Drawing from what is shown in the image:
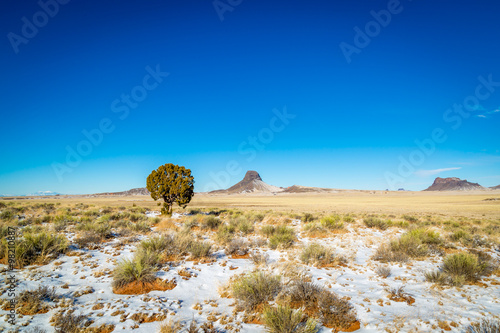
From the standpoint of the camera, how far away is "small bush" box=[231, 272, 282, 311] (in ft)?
16.3

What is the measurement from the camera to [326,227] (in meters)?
13.4

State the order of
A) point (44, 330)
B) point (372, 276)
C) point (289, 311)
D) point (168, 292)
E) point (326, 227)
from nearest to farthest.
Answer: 1. point (44, 330)
2. point (289, 311)
3. point (168, 292)
4. point (372, 276)
5. point (326, 227)

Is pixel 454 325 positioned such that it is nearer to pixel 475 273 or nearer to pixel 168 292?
pixel 475 273

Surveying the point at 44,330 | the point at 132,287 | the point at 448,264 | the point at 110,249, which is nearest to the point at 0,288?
the point at 44,330

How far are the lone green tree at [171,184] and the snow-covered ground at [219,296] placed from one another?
37.1ft

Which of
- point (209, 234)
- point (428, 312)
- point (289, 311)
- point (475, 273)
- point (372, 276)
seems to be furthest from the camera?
point (209, 234)

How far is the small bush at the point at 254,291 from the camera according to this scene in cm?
496

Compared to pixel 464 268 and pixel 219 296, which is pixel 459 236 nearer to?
pixel 464 268

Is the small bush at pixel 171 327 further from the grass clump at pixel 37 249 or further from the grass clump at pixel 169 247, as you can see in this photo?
the grass clump at pixel 37 249

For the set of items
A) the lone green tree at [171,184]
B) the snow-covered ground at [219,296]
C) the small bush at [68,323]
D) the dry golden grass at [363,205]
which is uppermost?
the lone green tree at [171,184]

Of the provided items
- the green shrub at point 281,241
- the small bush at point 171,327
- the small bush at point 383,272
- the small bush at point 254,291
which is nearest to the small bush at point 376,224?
the green shrub at point 281,241

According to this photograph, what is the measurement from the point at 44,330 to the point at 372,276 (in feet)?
26.1

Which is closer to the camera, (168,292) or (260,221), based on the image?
(168,292)

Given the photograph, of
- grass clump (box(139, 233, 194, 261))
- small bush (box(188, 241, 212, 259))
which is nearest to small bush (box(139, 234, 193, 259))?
grass clump (box(139, 233, 194, 261))
